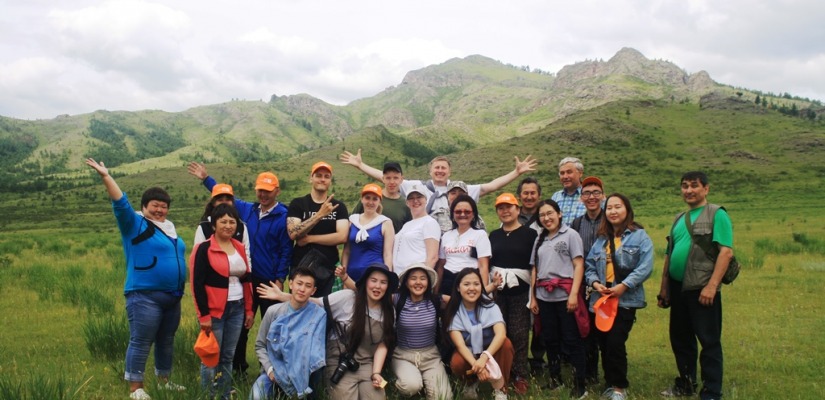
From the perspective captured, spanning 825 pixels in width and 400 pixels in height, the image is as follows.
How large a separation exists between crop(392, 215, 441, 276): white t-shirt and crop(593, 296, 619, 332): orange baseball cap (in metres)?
1.67

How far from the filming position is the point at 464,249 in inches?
193

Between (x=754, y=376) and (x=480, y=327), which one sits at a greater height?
(x=480, y=327)

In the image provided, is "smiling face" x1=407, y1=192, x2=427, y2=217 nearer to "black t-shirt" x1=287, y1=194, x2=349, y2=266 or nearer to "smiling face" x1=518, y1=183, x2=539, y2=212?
"black t-shirt" x1=287, y1=194, x2=349, y2=266

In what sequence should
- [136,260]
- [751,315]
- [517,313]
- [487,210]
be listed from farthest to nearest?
1. [487,210]
2. [751,315]
3. [517,313]
4. [136,260]

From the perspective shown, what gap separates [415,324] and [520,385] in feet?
3.98

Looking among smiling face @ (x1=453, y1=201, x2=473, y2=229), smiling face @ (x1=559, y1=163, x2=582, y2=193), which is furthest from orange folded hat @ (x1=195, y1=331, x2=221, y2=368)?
smiling face @ (x1=559, y1=163, x2=582, y2=193)

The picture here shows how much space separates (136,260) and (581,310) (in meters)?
4.16

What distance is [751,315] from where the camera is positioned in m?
7.72

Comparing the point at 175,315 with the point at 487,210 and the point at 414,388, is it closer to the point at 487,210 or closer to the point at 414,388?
the point at 414,388

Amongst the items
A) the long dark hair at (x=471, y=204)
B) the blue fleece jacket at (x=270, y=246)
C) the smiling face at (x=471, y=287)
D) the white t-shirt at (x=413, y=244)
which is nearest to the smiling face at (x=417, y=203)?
the white t-shirt at (x=413, y=244)

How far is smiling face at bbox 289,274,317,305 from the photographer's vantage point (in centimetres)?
430

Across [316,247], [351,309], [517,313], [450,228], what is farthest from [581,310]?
[316,247]

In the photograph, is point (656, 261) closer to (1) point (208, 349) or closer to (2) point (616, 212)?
(2) point (616, 212)

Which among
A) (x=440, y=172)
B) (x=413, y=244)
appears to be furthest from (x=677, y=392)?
(x=440, y=172)
